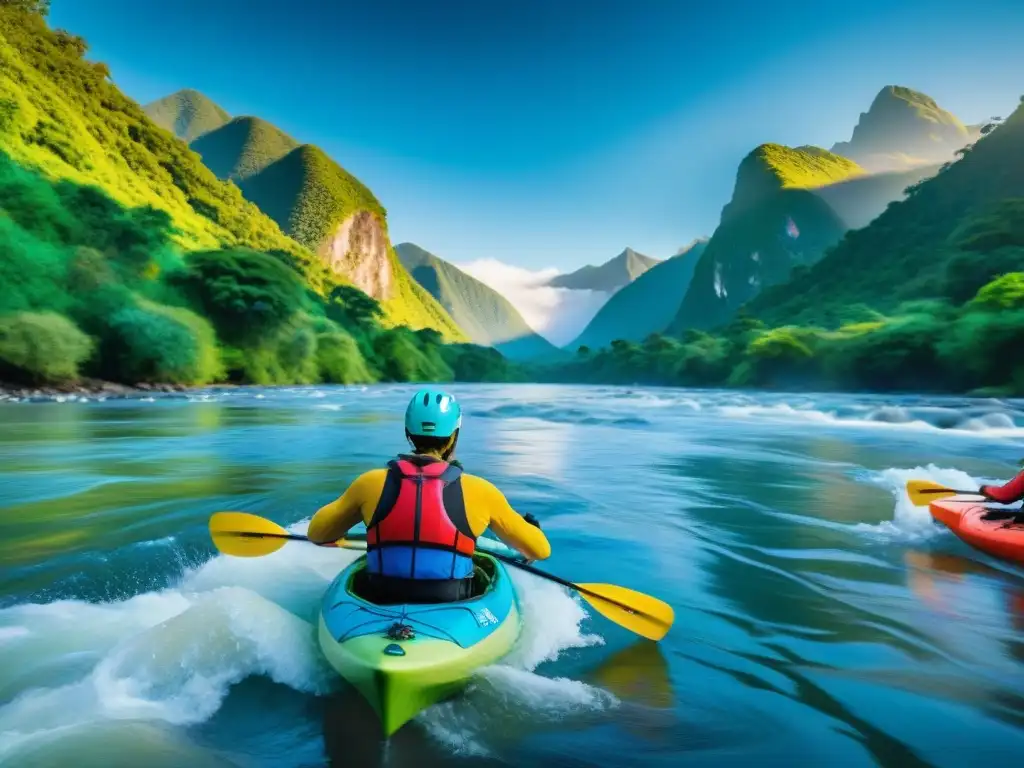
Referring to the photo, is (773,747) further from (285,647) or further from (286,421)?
(286,421)

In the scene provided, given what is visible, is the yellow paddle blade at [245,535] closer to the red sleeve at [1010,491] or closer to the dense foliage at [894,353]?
the red sleeve at [1010,491]

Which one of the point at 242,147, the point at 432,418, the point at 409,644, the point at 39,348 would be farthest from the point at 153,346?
the point at 242,147

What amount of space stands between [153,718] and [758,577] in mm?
5062

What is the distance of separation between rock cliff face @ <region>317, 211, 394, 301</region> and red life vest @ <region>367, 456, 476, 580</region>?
142m

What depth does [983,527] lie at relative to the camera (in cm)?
615

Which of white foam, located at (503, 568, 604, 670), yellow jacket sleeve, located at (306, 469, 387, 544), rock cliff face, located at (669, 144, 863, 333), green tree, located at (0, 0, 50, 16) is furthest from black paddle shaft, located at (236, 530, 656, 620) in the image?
rock cliff face, located at (669, 144, 863, 333)

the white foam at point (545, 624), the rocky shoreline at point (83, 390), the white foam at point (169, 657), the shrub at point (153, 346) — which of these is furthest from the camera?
the shrub at point (153, 346)

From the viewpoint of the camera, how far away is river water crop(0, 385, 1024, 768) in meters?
3.05

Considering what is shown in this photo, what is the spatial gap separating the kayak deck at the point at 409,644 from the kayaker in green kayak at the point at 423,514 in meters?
0.14

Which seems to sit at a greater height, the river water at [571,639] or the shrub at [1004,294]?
the shrub at [1004,294]

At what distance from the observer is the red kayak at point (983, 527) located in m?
5.79

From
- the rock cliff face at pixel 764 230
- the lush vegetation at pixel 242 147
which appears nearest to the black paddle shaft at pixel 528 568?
the rock cliff face at pixel 764 230

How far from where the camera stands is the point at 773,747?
3.08m

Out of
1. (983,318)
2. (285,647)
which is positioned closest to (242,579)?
(285,647)
